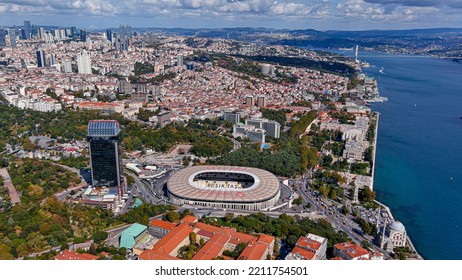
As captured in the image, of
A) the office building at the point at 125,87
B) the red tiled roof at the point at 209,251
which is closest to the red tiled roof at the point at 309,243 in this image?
the red tiled roof at the point at 209,251

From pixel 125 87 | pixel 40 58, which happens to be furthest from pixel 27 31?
pixel 125 87

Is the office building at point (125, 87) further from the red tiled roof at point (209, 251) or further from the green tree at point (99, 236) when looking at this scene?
the red tiled roof at point (209, 251)

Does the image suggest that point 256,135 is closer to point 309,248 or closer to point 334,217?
point 334,217

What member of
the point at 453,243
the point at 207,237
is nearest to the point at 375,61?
the point at 453,243

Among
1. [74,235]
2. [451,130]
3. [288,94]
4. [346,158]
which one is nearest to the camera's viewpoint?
[74,235]

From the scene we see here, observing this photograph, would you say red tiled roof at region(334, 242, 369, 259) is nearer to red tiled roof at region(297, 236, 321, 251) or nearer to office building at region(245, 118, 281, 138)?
red tiled roof at region(297, 236, 321, 251)

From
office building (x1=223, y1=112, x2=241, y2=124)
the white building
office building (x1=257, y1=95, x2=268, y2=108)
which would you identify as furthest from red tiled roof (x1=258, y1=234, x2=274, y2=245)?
office building (x1=257, y1=95, x2=268, y2=108)

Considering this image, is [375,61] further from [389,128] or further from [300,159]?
[300,159]
